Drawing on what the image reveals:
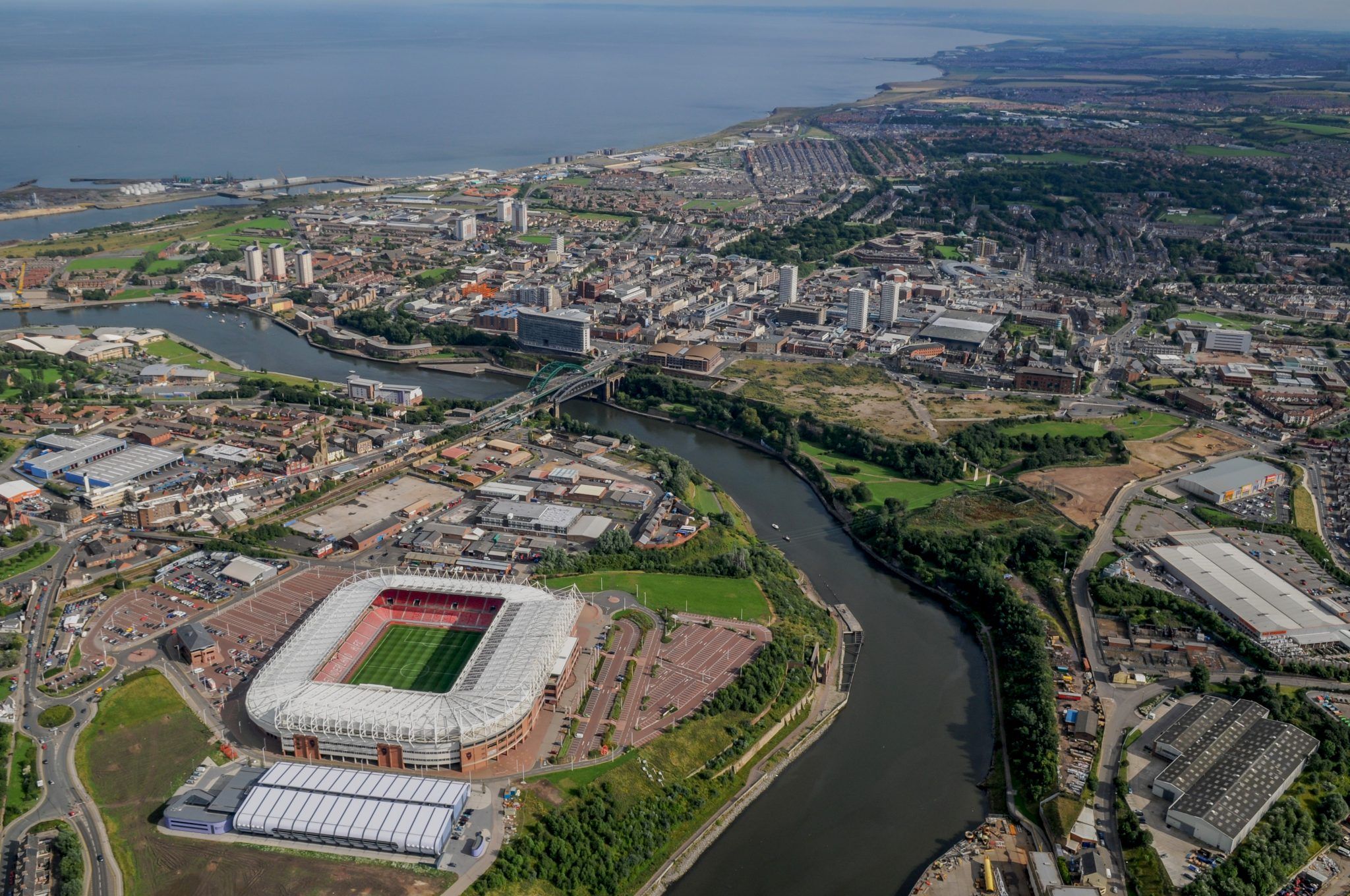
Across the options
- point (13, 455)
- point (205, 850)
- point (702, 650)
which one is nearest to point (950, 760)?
point (702, 650)

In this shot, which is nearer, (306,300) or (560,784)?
(560,784)

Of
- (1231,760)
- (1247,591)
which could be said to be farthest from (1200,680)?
(1247,591)

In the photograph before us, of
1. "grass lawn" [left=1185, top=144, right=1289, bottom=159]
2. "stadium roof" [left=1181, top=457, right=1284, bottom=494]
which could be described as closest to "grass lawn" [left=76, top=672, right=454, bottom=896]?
"stadium roof" [left=1181, top=457, right=1284, bottom=494]

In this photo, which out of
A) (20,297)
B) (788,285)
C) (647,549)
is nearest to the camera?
(647,549)

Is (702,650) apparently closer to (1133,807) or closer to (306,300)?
(1133,807)

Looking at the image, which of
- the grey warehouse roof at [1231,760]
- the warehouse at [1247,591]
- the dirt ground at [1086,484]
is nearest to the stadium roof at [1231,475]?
the dirt ground at [1086,484]

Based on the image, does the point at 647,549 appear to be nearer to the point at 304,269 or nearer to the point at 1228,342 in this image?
the point at 1228,342

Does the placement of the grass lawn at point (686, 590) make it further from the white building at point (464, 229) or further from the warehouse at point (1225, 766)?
the white building at point (464, 229)
